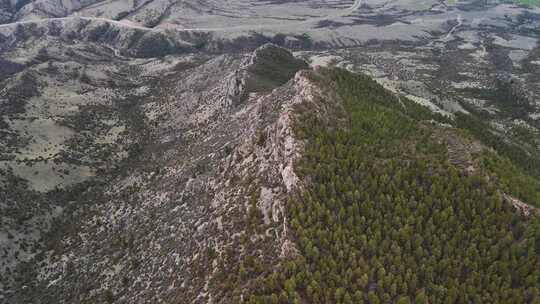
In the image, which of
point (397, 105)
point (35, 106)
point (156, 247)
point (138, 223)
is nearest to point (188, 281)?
point (156, 247)

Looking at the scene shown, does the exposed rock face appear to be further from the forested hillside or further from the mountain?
the forested hillside

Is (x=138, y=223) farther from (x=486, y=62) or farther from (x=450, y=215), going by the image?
(x=486, y=62)

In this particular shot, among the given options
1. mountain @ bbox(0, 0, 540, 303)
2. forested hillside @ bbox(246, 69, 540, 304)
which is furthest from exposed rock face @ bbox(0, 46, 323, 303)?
forested hillside @ bbox(246, 69, 540, 304)

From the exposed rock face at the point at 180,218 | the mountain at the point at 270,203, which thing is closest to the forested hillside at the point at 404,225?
the mountain at the point at 270,203

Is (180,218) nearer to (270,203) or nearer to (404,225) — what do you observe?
(270,203)

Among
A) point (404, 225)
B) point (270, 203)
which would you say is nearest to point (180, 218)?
point (270, 203)

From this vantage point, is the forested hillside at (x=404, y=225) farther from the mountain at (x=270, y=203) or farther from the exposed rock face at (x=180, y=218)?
the exposed rock face at (x=180, y=218)
